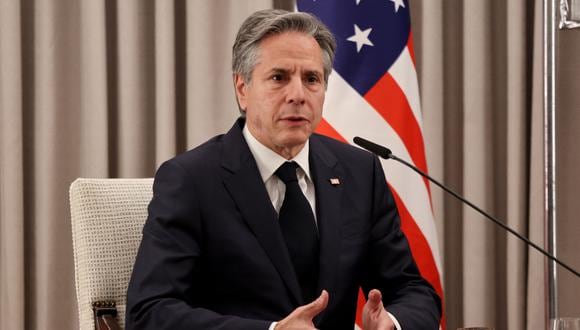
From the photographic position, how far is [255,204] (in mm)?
2219

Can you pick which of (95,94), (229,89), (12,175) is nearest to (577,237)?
(229,89)

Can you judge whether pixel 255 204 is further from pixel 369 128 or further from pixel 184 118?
pixel 184 118

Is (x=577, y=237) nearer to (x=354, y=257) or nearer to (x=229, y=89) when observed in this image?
(x=229, y=89)

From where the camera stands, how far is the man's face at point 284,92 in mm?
2289

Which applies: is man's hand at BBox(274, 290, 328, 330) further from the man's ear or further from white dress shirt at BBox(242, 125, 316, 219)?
the man's ear

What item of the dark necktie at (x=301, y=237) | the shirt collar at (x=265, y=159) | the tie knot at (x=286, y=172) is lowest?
the dark necktie at (x=301, y=237)

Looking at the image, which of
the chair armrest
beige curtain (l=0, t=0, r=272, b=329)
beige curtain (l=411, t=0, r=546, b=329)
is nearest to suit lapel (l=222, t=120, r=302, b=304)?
the chair armrest

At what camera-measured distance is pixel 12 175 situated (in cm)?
354

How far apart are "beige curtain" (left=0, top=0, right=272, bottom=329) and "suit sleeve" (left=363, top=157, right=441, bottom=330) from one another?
1568 millimetres

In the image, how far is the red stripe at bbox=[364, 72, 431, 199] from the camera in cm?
338

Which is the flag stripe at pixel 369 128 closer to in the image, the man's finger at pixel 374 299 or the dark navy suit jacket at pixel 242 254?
the dark navy suit jacket at pixel 242 254

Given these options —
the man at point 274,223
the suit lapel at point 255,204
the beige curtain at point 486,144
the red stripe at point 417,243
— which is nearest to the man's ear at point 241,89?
the man at point 274,223

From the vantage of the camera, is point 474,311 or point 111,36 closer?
point 111,36

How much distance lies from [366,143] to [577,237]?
2.25m
